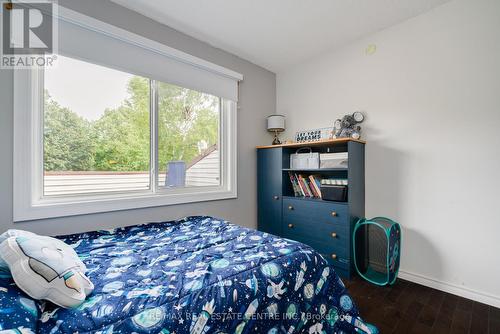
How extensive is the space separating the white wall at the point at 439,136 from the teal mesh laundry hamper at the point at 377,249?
150mm

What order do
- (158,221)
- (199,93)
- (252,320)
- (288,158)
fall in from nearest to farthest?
(252,320) → (158,221) → (199,93) → (288,158)

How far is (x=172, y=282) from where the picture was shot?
1.00m

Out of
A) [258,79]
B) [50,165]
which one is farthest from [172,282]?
[258,79]

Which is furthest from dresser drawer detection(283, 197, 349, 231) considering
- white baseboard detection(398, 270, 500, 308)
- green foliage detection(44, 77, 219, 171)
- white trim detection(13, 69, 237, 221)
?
white trim detection(13, 69, 237, 221)

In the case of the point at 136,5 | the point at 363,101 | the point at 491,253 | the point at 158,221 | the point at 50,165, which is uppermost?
the point at 136,5

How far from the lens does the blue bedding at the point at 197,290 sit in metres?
0.79

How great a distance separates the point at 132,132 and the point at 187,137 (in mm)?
564

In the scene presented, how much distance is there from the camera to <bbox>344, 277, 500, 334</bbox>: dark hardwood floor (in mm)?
1493

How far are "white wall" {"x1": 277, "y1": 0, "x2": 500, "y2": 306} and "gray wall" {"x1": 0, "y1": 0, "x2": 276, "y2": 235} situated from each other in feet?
3.80

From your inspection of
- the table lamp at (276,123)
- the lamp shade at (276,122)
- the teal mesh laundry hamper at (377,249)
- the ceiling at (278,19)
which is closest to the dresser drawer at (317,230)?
the teal mesh laundry hamper at (377,249)

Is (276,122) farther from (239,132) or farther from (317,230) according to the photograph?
(317,230)

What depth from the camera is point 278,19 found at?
7.13 ft

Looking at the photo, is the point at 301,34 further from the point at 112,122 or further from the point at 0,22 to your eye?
the point at 0,22

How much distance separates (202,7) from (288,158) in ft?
5.93
